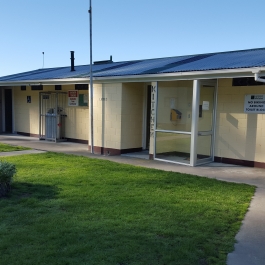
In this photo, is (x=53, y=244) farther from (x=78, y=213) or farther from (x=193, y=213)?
(x=193, y=213)

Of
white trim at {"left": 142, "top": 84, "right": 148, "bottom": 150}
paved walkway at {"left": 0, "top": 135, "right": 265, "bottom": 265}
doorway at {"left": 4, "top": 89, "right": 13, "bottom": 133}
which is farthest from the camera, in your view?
doorway at {"left": 4, "top": 89, "right": 13, "bottom": 133}

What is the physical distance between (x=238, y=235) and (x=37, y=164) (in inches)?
207

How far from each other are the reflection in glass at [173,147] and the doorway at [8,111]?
9469 mm

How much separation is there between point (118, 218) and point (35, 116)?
11.1 meters

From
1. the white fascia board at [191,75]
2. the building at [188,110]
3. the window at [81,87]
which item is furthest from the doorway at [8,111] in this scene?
the white fascia board at [191,75]

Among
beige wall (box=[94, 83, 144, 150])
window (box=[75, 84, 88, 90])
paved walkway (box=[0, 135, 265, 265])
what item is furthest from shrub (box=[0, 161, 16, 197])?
window (box=[75, 84, 88, 90])

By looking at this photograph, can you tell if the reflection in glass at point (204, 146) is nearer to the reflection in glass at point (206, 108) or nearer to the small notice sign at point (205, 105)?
the reflection in glass at point (206, 108)

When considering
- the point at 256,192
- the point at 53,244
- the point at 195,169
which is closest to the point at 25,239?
the point at 53,244

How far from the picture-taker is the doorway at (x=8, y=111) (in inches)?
627

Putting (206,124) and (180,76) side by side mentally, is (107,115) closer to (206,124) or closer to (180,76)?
(180,76)

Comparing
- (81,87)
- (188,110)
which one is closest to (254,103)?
(188,110)

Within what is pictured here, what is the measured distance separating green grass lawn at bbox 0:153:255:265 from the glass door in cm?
188

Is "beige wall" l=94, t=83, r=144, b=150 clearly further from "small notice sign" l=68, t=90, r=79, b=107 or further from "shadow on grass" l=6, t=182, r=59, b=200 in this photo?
"shadow on grass" l=6, t=182, r=59, b=200

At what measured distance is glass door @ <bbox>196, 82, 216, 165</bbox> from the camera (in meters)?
8.56
